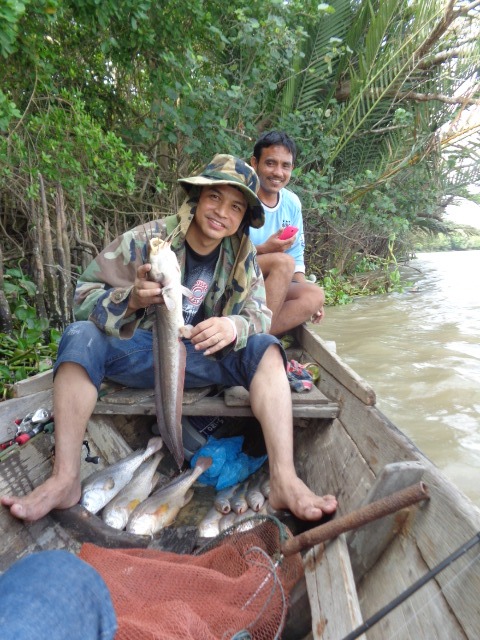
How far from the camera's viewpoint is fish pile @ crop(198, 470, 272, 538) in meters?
2.19

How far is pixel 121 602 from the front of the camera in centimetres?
135

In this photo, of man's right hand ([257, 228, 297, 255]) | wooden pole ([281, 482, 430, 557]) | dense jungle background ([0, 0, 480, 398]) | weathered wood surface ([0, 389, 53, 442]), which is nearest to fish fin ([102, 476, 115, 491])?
weathered wood surface ([0, 389, 53, 442])

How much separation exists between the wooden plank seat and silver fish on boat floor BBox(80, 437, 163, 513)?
275 millimetres

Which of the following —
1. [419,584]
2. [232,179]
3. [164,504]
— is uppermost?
[232,179]

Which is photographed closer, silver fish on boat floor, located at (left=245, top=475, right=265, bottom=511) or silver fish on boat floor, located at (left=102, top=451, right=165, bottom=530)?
silver fish on boat floor, located at (left=102, top=451, right=165, bottom=530)

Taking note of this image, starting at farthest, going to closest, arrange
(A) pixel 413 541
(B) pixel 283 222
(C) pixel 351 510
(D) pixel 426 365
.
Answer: (D) pixel 426 365, (B) pixel 283 222, (C) pixel 351 510, (A) pixel 413 541

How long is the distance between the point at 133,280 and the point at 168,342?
58 centimetres

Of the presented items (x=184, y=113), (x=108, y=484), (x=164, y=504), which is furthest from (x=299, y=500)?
(x=184, y=113)

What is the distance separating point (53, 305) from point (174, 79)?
3.14 meters

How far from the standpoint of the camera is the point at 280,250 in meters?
3.84

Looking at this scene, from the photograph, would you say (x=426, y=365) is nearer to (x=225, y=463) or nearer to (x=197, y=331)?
(x=225, y=463)

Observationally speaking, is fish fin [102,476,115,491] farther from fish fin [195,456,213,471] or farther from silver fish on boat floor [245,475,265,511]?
silver fish on boat floor [245,475,265,511]

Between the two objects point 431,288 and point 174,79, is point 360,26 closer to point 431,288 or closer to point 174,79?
point 174,79

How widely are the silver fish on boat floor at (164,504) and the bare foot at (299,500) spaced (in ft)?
2.00
